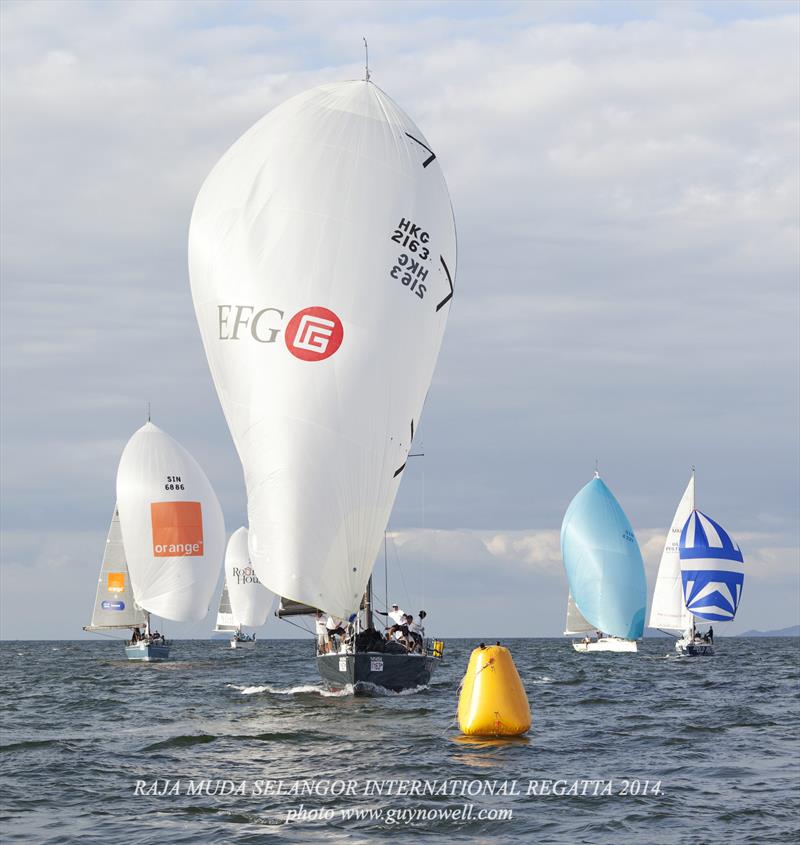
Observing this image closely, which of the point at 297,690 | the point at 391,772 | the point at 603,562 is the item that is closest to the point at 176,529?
the point at 603,562

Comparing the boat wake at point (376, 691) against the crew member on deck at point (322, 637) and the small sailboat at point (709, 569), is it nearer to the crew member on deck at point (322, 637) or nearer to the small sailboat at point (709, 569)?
the crew member on deck at point (322, 637)

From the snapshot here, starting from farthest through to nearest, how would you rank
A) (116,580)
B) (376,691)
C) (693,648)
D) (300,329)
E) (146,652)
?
(693,648)
(116,580)
(146,652)
(376,691)
(300,329)

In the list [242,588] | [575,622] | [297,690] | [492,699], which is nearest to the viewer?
[492,699]

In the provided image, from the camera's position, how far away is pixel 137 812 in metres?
15.4

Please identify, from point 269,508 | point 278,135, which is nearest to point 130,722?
point 269,508

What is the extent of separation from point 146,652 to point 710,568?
1083 inches

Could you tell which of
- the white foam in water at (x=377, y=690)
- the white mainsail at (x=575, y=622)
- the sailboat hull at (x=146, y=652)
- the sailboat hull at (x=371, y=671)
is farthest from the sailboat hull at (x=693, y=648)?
the white foam in water at (x=377, y=690)

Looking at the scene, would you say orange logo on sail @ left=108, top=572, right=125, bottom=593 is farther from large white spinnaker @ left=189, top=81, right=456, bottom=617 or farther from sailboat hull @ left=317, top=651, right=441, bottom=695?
large white spinnaker @ left=189, top=81, right=456, bottom=617

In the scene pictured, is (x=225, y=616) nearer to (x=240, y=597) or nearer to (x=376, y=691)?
(x=240, y=597)

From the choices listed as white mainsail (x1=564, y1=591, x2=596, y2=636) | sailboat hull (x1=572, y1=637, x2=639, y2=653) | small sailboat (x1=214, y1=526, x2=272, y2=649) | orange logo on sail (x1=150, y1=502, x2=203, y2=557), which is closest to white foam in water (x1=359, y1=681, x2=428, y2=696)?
orange logo on sail (x1=150, y1=502, x2=203, y2=557)

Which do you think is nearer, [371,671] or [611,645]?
[371,671]

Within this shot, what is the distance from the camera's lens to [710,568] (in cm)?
6138

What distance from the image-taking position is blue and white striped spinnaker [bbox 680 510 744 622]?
61.1 metres

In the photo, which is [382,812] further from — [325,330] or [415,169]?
[415,169]
